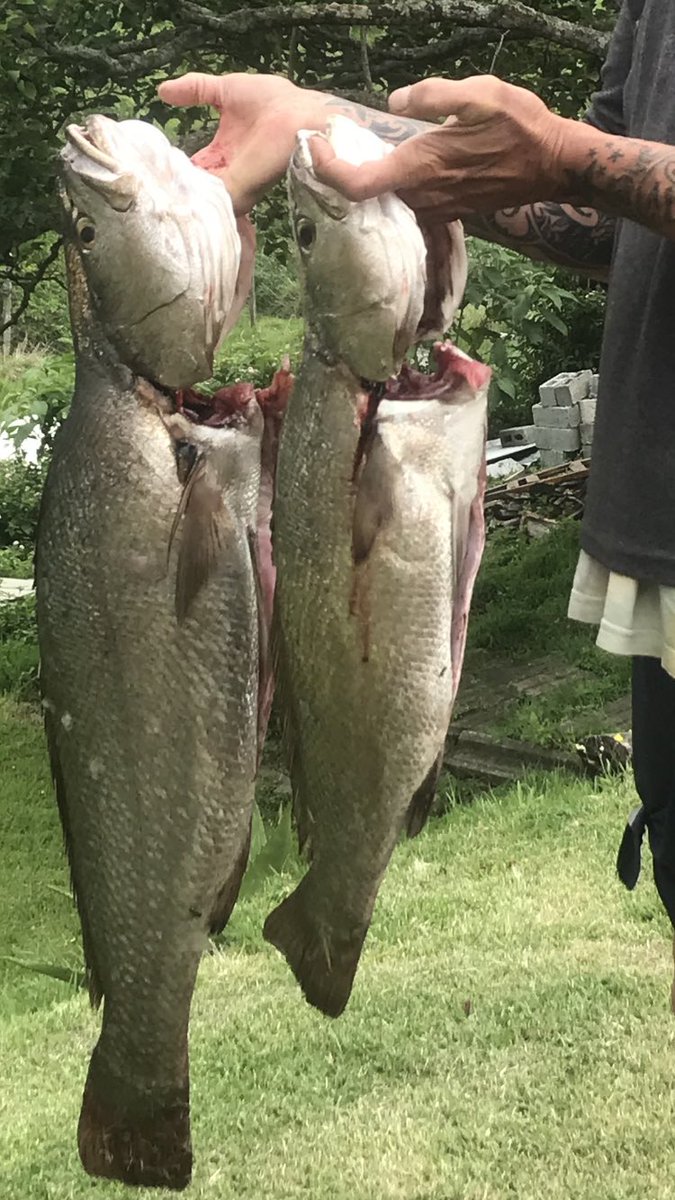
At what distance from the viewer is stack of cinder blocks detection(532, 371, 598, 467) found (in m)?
12.1

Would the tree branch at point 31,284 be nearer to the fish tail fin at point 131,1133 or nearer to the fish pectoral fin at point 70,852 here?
the fish pectoral fin at point 70,852

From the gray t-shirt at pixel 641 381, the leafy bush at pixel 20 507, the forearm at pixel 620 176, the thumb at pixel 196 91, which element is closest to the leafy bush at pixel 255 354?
the leafy bush at pixel 20 507

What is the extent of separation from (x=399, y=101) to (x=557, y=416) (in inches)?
431

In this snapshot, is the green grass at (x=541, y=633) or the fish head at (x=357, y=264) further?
the green grass at (x=541, y=633)

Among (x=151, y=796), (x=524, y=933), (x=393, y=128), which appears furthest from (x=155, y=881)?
(x=524, y=933)

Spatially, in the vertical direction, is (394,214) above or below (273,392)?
above

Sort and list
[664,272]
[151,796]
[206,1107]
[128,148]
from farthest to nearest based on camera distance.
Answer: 1. [206,1107]
2. [664,272]
3. [151,796]
4. [128,148]

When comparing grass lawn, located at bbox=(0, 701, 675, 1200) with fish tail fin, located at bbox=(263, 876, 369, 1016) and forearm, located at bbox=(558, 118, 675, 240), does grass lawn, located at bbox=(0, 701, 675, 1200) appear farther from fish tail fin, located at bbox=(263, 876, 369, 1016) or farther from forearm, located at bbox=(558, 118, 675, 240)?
forearm, located at bbox=(558, 118, 675, 240)

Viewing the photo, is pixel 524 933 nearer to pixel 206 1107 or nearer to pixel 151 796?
pixel 206 1107

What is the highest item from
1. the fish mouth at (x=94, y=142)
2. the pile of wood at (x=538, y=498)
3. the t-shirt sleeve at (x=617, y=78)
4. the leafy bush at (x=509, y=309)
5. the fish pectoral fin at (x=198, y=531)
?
the fish mouth at (x=94, y=142)

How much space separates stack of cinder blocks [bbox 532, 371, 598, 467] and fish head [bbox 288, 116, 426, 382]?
1058 cm

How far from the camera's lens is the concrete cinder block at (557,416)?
12.2 metres

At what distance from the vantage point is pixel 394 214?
62.0 inches

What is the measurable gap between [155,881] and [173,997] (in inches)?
6.3
